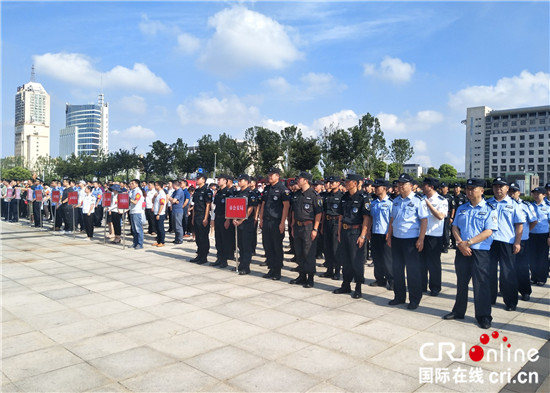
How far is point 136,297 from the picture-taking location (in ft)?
20.4

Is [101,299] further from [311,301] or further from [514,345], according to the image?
[514,345]

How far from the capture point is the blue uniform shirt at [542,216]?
23.4 feet

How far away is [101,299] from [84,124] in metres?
184

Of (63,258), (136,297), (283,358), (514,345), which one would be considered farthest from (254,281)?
(63,258)

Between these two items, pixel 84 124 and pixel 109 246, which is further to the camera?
pixel 84 124

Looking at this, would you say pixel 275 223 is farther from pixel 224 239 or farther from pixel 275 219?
pixel 224 239

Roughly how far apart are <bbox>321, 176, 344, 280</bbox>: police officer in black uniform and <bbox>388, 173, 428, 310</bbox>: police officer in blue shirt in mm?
1872

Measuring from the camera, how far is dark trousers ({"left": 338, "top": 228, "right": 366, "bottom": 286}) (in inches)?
244

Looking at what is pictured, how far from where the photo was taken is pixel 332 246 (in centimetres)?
786

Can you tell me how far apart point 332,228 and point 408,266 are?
2449 mm

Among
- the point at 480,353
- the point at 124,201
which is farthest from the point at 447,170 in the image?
the point at 480,353

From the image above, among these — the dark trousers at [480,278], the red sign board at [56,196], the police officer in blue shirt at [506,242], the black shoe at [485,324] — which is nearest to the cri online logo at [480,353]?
the black shoe at [485,324]

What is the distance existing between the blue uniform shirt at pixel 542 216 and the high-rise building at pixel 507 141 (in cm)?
11699

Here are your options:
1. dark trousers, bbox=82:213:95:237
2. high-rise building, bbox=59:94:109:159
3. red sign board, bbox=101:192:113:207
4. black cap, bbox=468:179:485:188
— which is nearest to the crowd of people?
black cap, bbox=468:179:485:188
